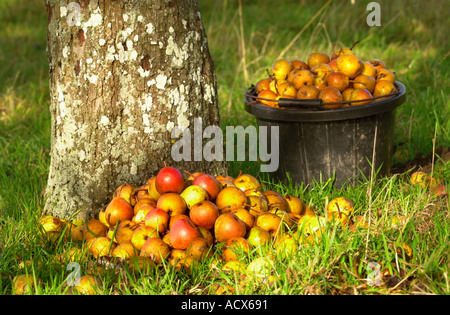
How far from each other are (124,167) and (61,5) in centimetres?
99

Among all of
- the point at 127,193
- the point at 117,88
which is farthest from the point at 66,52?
the point at 127,193

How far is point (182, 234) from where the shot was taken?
8.43 ft

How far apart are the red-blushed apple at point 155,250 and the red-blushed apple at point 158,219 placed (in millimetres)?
96

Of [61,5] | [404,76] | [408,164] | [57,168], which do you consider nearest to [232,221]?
[57,168]

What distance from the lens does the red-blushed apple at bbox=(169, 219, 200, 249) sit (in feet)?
8.42

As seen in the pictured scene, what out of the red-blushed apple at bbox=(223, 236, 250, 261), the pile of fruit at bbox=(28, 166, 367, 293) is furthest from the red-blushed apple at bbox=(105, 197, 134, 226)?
the red-blushed apple at bbox=(223, 236, 250, 261)

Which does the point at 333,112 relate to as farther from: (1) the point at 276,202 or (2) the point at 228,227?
(2) the point at 228,227

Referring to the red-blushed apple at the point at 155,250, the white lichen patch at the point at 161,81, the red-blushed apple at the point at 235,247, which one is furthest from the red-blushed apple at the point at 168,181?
the white lichen patch at the point at 161,81

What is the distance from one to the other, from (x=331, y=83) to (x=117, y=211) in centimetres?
160

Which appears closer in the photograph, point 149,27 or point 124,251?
point 124,251

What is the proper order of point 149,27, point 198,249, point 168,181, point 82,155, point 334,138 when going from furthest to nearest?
point 334,138
point 82,155
point 149,27
point 168,181
point 198,249

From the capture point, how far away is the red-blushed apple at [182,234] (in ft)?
8.42

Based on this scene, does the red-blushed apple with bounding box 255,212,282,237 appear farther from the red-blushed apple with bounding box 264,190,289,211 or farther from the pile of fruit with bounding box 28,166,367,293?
the red-blushed apple with bounding box 264,190,289,211
